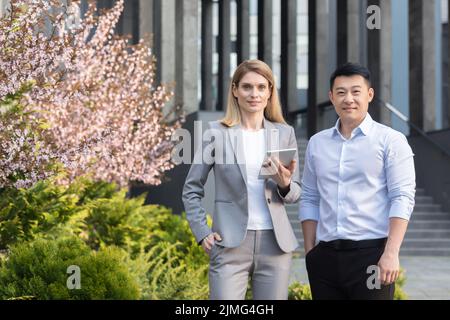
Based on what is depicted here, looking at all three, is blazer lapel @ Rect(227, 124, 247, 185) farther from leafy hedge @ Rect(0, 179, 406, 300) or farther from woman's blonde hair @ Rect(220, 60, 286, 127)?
leafy hedge @ Rect(0, 179, 406, 300)

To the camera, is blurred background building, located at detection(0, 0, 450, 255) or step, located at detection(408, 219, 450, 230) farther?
blurred background building, located at detection(0, 0, 450, 255)

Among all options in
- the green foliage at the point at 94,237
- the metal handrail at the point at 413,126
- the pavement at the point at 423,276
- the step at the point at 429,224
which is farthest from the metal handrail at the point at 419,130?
the green foliage at the point at 94,237

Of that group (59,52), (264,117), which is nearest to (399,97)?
(59,52)

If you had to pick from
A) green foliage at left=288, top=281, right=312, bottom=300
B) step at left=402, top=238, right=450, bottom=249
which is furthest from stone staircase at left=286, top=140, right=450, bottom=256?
green foliage at left=288, top=281, right=312, bottom=300

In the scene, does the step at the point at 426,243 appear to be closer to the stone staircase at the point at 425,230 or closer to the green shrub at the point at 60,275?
the stone staircase at the point at 425,230

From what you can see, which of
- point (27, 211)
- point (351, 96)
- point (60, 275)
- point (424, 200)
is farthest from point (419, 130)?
point (351, 96)

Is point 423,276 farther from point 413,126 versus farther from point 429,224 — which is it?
point 413,126

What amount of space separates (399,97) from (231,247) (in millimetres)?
25547

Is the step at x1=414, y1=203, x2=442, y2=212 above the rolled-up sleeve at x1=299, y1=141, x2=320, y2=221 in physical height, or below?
below

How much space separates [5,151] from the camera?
21.2ft

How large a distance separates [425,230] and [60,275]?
1179 centimetres

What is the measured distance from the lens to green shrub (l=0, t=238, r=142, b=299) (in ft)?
21.5

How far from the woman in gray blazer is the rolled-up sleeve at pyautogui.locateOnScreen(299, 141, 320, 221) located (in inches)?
3.3

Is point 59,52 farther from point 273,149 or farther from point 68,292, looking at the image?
point 273,149
